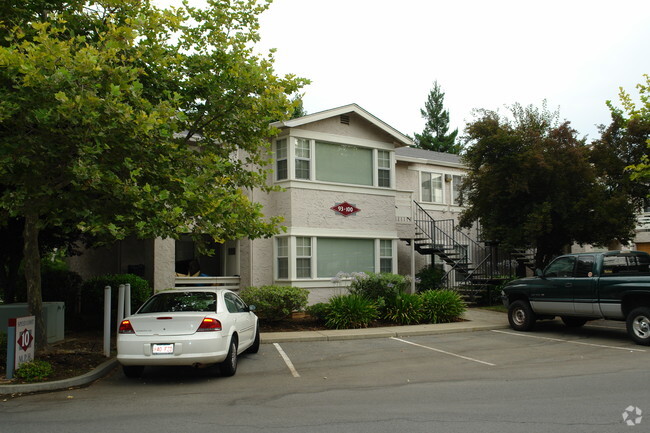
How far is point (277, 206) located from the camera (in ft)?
58.1

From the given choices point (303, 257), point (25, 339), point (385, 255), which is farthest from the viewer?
point (385, 255)

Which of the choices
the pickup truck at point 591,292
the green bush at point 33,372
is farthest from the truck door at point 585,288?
the green bush at point 33,372

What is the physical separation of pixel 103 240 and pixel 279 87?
14.7 feet

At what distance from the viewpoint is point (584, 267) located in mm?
12953

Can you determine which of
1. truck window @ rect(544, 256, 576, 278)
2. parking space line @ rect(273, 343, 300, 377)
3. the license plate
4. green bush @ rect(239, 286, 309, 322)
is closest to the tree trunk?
the license plate

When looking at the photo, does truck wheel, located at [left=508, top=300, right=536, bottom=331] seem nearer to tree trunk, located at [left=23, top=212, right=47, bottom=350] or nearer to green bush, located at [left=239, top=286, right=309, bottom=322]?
green bush, located at [left=239, top=286, right=309, bottom=322]

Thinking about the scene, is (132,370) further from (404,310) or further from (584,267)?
(584,267)

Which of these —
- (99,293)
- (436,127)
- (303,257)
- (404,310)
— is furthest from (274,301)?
(436,127)

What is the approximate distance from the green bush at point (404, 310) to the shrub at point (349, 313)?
2.77 feet

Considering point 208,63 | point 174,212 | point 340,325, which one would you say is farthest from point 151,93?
point 340,325

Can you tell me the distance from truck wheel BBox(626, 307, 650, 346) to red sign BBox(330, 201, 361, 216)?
8910mm

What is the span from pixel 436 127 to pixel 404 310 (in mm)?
48115

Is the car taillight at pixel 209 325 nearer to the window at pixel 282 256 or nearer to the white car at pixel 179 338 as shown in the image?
the white car at pixel 179 338

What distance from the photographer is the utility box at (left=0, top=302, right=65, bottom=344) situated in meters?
11.6
